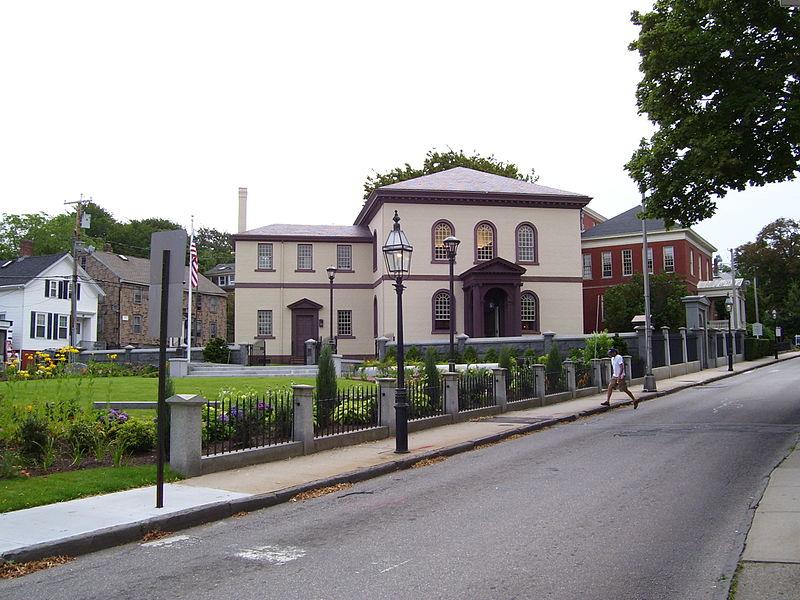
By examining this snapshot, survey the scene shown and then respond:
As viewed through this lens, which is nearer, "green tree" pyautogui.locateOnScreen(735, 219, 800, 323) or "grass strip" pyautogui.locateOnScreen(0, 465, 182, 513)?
"grass strip" pyautogui.locateOnScreen(0, 465, 182, 513)

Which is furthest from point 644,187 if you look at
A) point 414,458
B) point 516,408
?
point 414,458

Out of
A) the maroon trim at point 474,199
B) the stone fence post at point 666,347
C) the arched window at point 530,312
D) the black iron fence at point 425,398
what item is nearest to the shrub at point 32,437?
the black iron fence at point 425,398

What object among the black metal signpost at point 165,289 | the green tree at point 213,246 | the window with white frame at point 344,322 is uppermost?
the green tree at point 213,246

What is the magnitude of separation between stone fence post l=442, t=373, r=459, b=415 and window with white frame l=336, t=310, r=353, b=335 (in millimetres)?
28595

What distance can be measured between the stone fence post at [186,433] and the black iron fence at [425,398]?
6.95 m

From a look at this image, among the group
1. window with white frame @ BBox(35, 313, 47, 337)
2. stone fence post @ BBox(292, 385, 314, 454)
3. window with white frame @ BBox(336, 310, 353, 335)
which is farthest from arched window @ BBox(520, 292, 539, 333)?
window with white frame @ BBox(35, 313, 47, 337)

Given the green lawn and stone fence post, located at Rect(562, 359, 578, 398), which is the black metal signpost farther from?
stone fence post, located at Rect(562, 359, 578, 398)

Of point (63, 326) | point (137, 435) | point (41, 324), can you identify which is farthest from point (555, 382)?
point (63, 326)

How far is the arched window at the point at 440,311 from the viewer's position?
4200cm

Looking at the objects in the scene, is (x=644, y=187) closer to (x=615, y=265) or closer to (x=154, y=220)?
(x=615, y=265)

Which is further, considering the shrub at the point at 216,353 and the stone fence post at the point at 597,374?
the shrub at the point at 216,353

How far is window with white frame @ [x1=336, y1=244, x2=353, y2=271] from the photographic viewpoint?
4709 cm

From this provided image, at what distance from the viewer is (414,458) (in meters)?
12.8

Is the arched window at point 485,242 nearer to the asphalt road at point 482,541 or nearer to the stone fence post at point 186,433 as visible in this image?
the asphalt road at point 482,541
